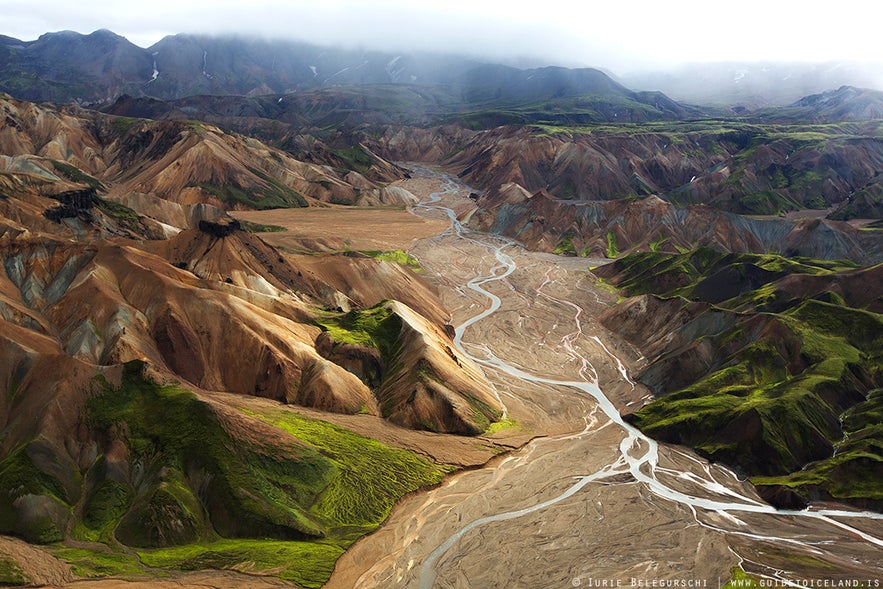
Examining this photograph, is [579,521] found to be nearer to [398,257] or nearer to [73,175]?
[398,257]

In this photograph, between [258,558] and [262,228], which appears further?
[262,228]

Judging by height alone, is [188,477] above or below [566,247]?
above

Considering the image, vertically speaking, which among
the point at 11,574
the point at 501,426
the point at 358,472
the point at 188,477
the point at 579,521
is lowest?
the point at 501,426

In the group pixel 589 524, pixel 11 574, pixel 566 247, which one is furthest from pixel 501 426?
pixel 566 247

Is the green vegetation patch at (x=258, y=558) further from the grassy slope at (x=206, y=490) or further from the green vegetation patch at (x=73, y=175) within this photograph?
the green vegetation patch at (x=73, y=175)

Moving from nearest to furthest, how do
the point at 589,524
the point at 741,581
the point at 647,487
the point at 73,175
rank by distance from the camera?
1. the point at 741,581
2. the point at 589,524
3. the point at 647,487
4. the point at 73,175

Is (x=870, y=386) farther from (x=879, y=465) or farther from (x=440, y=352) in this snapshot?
(x=440, y=352)

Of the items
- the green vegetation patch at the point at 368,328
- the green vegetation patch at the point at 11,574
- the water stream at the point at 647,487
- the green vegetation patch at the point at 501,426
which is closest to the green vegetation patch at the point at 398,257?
the green vegetation patch at the point at 368,328
